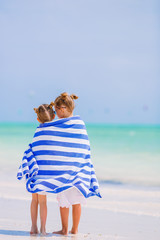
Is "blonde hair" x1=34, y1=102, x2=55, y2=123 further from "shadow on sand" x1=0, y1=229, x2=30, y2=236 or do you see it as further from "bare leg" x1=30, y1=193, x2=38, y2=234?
"shadow on sand" x1=0, y1=229, x2=30, y2=236

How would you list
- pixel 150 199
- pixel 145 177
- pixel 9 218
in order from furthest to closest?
pixel 145 177, pixel 150 199, pixel 9 218

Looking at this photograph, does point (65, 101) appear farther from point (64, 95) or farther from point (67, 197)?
point (67, 197)

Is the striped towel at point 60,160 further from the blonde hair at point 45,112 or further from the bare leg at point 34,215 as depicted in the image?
the bare leg at point 34,215

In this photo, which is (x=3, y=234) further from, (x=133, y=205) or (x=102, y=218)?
(x=133, y=205)

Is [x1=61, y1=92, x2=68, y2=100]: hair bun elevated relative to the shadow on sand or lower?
elevated

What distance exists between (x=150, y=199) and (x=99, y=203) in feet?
2.86

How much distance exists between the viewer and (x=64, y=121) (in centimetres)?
338

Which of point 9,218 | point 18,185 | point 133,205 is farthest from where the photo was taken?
point 18,185

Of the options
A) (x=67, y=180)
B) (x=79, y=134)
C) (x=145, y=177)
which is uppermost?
(x=79, y=134)

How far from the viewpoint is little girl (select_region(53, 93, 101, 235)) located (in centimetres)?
327

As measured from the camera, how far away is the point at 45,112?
3.37 m

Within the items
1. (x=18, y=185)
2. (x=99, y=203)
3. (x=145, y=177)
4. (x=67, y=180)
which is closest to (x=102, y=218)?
(x=99, y=203)

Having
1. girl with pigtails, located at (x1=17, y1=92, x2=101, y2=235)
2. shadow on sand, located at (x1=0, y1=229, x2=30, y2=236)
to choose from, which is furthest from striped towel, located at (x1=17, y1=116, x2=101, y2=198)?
shadow on sand, located at (x1=0, y1=229, x2=30, y2=236)

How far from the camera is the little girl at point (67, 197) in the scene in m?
3.27
